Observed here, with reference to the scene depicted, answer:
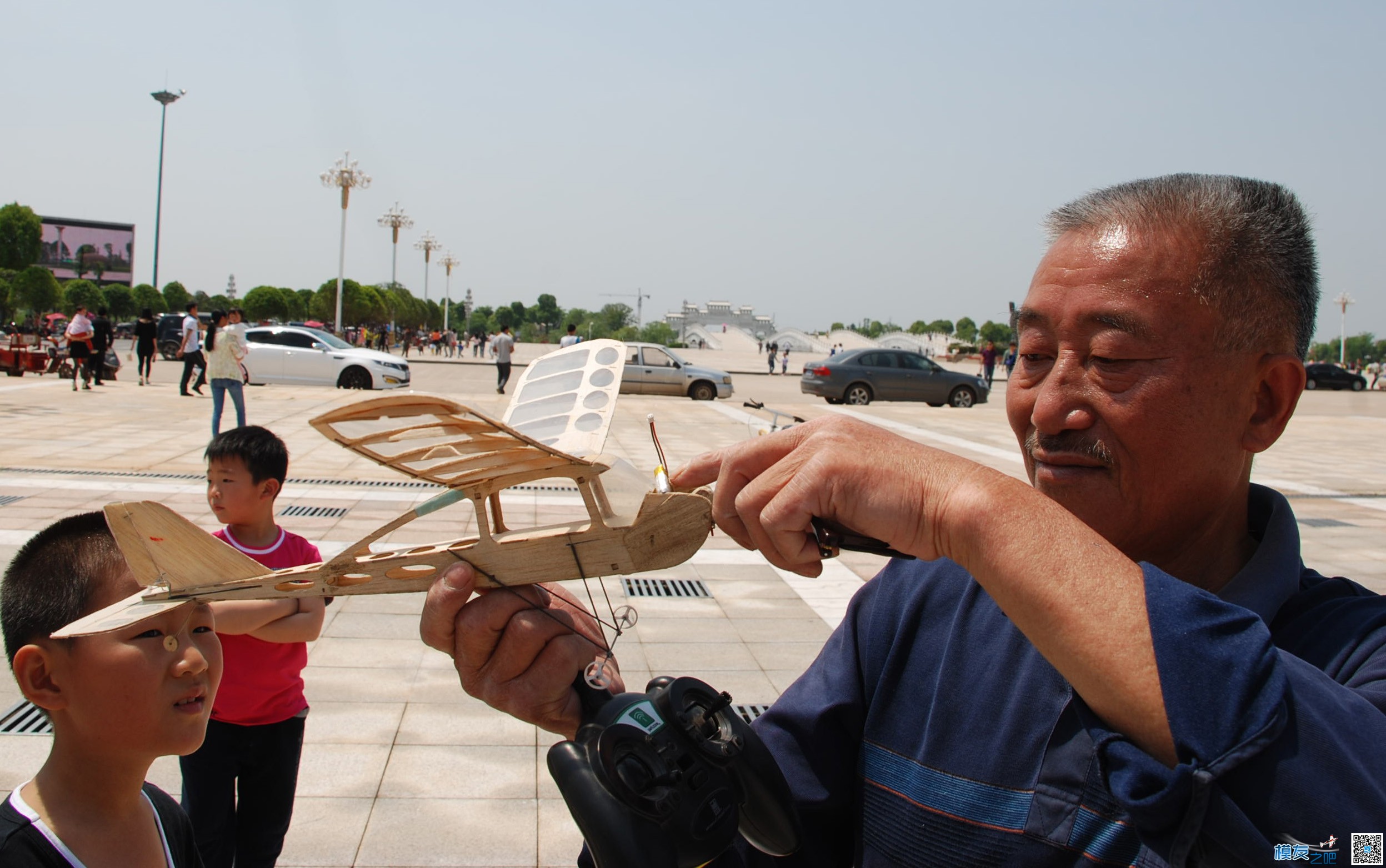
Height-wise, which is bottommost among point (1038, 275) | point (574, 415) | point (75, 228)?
point (574, 415)

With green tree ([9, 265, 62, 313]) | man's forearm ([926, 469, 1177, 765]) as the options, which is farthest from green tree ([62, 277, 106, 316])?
man's forearm ([926, 469, 1177, 765])

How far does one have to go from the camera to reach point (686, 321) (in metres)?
137

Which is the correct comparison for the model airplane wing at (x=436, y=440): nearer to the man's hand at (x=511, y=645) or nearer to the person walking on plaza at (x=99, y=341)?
the man's hand at (x=511, y=645)

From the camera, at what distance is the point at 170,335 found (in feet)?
111

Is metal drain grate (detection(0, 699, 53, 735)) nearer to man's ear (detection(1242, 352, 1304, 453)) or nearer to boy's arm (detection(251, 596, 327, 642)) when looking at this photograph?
boy's arm (detection(251, 596, 327, 642))

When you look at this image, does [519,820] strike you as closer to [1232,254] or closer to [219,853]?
[219,853]

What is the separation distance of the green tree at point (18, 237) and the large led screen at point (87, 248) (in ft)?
74.7

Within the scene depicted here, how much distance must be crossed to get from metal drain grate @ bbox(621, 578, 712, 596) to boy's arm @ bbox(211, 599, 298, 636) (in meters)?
3.78

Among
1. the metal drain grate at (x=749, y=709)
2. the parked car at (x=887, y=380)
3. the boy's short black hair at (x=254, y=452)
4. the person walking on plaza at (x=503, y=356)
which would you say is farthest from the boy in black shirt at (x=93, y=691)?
the parked car at (x=887, y=380)

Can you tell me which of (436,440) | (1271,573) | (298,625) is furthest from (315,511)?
(1271,573)

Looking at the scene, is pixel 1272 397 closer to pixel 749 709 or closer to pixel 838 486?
pixel 838 486

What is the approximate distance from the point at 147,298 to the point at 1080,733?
73034mm

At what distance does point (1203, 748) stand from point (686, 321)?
137477 millimetres

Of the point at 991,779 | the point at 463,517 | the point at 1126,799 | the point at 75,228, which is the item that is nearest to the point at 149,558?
the point at 991,779
